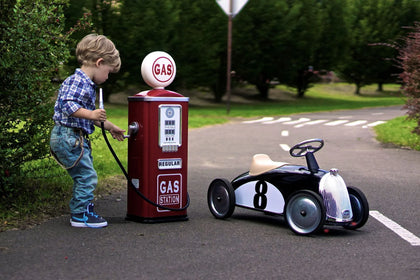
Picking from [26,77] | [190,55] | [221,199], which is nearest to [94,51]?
[26,77]

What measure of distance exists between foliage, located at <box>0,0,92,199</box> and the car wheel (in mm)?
2525

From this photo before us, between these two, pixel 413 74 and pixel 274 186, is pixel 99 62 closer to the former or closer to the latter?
pixel 274 186

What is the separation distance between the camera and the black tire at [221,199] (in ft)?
20.1

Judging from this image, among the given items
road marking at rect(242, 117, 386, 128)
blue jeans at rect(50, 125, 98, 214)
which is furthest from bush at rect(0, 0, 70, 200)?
road marking at rect(242, 117, 386, 128)

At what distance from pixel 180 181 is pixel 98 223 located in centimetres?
89

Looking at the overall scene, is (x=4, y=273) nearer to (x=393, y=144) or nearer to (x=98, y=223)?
(x=98, y=223)

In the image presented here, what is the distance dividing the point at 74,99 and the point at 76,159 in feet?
1.66

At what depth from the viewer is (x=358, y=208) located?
18.6ft

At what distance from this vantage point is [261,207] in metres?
5.99

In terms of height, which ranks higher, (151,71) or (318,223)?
(151,71)

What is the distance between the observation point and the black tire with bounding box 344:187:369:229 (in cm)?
560

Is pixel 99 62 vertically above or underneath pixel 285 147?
above

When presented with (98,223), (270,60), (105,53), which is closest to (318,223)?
(98,223)

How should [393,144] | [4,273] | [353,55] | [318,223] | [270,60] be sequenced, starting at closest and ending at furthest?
[4,273] → [318,223] → [393,144] → [270,60] → [353,55]
